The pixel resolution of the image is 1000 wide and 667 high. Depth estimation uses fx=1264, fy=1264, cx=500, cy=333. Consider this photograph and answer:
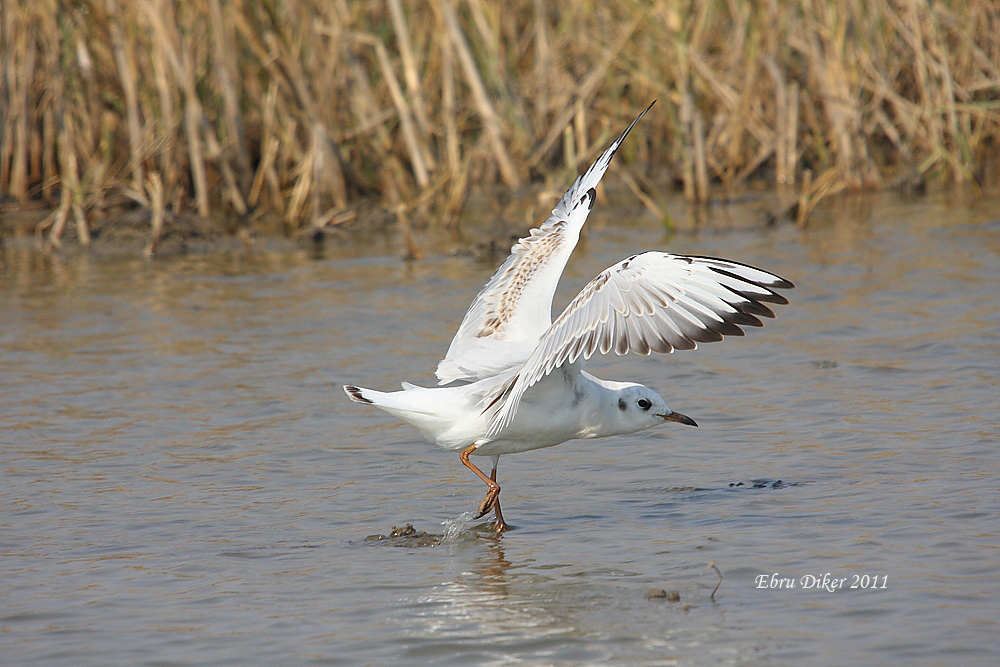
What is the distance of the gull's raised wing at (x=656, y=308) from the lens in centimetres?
485

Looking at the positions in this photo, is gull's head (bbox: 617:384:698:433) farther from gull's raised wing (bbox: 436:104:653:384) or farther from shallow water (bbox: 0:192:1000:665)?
gull's raised wing (bbox: 436:104:653:384)

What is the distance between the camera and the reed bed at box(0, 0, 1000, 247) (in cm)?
1230

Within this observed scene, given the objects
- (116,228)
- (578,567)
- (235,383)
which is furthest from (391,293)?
(578,567)

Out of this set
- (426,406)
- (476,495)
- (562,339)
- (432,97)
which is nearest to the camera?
(562,339)

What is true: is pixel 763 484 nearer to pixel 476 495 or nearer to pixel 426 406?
pixel 476 495

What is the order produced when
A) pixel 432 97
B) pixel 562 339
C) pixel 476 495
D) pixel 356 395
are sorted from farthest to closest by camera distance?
pixel 432 97
pixel 476 495
pixel 356 395
pixel 562 339

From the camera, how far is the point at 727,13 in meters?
14.4

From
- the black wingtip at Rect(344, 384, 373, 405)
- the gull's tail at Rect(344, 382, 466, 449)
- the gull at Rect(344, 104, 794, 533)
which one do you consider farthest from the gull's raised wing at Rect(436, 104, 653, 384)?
the black wingtip at Rect(344, 384, 373, 405)

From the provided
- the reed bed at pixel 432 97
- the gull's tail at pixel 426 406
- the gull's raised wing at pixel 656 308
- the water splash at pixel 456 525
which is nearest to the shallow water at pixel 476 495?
the water splash at pixel 456 525

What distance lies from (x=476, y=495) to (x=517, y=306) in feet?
3.05

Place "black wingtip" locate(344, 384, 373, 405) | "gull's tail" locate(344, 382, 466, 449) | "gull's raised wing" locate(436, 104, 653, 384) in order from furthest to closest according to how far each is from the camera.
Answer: "gull's raised wing" locate(436, 104, 653, 384) → "gull's tail" locate(344, 382, 466, 449) → "black wingtip" locate(344, 384, 373, 405)

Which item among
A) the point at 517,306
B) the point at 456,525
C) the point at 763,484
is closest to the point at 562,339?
the point at 456,525

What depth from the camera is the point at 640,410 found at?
5.64 m

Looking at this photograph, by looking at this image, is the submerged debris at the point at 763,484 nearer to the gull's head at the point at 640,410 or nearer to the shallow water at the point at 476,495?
the shallow water at the point at 476,495
